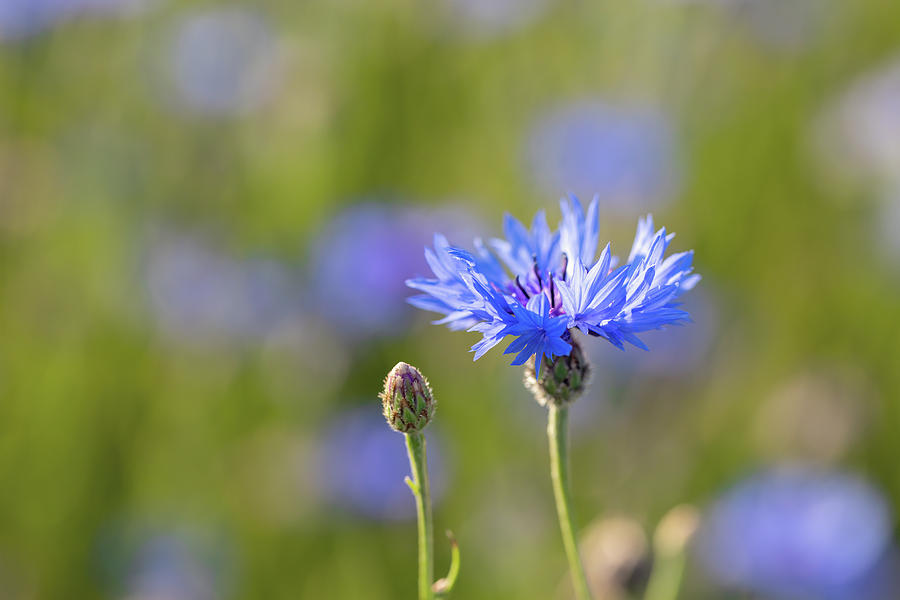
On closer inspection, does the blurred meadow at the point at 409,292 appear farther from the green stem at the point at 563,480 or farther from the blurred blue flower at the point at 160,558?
the green stem at the point at 563,480

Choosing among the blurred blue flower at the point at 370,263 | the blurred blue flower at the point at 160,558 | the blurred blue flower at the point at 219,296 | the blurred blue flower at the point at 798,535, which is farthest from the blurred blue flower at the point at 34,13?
the blurred blue flower at the point at 798,535

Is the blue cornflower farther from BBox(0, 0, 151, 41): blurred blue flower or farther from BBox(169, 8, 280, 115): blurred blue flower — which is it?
BBox(0, 0, 151, 41): blurred blue flower

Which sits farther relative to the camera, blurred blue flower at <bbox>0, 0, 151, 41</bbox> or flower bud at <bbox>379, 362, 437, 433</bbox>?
blurred blue flower at <bbox>0, 0, 151, 41</bbox>

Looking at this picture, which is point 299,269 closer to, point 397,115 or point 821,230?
point 397,115

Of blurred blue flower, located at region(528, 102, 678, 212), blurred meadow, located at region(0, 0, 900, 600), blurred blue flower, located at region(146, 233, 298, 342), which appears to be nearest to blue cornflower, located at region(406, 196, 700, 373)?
blurred meadow, located at region(0, 0, 900, 600)

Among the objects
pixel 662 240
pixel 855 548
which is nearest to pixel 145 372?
pixel 855 548
